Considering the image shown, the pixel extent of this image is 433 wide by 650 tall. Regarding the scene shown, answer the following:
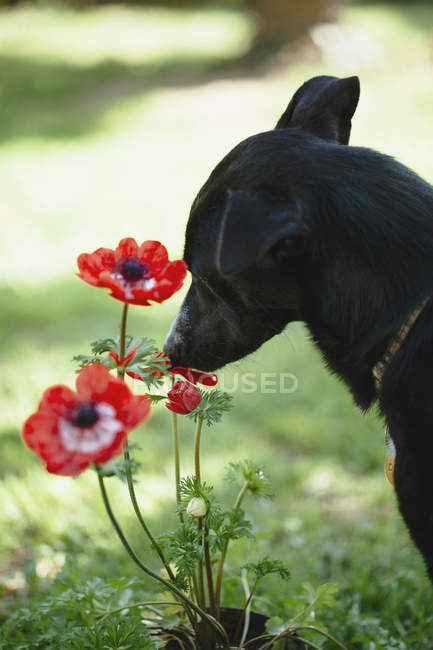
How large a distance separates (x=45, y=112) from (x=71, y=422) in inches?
445

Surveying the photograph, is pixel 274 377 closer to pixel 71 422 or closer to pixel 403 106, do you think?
pixel 71 422

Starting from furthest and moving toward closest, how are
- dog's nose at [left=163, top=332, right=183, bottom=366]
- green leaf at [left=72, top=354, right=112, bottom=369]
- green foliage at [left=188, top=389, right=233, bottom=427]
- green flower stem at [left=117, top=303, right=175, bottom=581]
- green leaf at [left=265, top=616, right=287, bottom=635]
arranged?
dog's nose at [left=163, top=332, right=183, bottom=366], green leaf at [left=265, top=616, right=287, bottom=635], green foliage at [left=188, top=389, right=233, bottom=427], green leaf at [left=72, top=354, right=112, bottom=369], green flower stem at [left=117, top=303, right=175, bottom=581]

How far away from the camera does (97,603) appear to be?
2.01 meters

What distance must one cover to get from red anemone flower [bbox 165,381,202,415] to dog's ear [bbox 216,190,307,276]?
0.28m

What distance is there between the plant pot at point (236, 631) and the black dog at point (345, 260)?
426mm

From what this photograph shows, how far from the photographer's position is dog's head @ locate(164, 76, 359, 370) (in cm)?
170

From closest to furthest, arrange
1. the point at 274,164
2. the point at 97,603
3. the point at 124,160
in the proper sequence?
the point at 274,164
the point at 97,603
the point at 124,160

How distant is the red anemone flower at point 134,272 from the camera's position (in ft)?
4.82

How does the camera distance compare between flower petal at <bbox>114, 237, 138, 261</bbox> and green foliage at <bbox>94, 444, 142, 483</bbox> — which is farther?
flower petal at <bbox>114, 237, 138, 261</bbox>

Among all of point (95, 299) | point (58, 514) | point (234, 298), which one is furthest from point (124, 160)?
point (234, 298)

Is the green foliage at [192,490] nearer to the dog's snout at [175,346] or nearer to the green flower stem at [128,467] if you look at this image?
the green flower stem at [128,467]

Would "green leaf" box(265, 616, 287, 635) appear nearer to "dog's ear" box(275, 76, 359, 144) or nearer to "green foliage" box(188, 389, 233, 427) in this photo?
"green foliage" box(188, 389, 233, 427)

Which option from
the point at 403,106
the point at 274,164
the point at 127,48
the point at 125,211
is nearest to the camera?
the point at 274,164

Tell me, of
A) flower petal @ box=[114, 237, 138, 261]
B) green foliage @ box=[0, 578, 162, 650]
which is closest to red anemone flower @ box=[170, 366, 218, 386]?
flower petal @ box=[114, 237, 138, 261]
